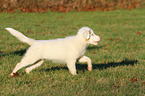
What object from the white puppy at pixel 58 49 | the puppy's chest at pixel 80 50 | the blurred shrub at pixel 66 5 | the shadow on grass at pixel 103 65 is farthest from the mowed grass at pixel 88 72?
the blurred shrub at pixel 66 5

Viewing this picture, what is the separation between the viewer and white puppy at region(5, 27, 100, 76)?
200 inches

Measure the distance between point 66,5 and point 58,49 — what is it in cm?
1472

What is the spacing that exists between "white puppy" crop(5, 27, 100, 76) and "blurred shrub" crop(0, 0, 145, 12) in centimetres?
1224

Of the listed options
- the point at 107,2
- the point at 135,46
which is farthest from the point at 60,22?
the point at 107,2

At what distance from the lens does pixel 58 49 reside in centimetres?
520

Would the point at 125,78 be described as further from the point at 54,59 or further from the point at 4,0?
the point at 4,0

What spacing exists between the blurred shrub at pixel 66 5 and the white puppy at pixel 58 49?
12236 millimetres

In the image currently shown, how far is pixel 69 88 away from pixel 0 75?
62.2 inches

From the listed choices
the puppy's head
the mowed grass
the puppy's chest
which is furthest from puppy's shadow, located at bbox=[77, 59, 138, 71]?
the puppy's head

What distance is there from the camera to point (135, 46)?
8.96 m

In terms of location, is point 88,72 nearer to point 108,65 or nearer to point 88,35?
point 88,35

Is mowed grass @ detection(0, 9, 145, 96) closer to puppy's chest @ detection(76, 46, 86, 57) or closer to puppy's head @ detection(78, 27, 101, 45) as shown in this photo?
puppy's chest @ detection(76, 46, 86, 57)

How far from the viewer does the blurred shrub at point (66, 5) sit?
17.3 metres

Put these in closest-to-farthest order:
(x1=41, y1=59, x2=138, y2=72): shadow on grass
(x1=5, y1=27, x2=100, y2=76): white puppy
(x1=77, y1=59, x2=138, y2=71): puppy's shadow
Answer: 1. (x1=5, y1=27, x2=100, y2=76): white puppy
2. (x1=41, y1=59, x2=138, y2=72): shadow on grass
3. (x1=77, y1=59, x2=138, y2=71): puppy's shadow
